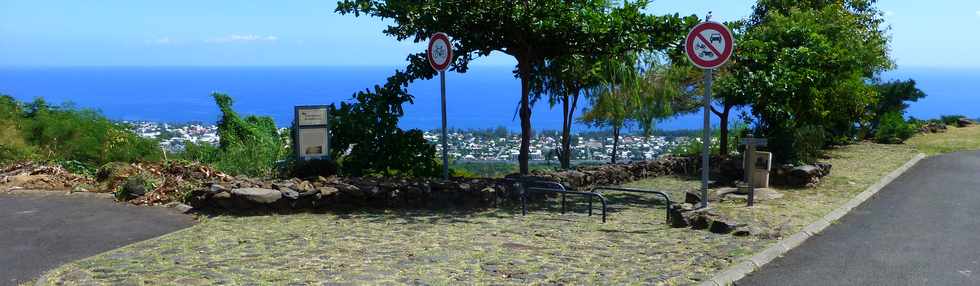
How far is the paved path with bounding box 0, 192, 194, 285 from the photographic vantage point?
749cm

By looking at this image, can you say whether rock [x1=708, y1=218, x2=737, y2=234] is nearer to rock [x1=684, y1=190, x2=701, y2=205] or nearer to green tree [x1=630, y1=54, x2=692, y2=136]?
rock [x1=684, y1=190, x2=701, y2=205]

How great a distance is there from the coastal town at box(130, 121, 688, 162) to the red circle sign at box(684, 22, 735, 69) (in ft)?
29.4

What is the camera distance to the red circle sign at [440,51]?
11.8 m

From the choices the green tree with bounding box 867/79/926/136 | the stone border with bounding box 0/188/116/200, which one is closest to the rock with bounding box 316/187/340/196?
the stone border with bounding box 0/188/116/200

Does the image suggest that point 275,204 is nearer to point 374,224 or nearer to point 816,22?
point 374,224

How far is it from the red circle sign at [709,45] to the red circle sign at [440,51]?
136 inches

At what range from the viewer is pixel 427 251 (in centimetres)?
783

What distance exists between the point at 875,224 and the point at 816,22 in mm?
13009

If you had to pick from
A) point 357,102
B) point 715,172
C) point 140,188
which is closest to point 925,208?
point 715,172

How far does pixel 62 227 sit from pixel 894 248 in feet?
28.2

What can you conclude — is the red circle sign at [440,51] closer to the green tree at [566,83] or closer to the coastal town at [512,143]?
the green tree at [566,83]

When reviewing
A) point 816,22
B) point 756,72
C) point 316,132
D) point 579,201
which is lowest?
point 579,201

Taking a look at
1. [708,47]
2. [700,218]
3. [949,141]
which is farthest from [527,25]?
[949,141]

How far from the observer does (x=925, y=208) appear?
1170cm
